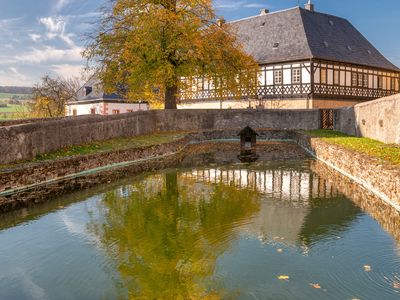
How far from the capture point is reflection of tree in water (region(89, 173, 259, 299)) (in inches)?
266

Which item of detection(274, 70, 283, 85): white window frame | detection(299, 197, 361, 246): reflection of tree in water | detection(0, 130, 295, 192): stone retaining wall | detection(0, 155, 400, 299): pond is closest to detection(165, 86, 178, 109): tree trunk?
detection(0, 130, 295, 192): stone retaining wall

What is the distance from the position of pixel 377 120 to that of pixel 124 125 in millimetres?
14556

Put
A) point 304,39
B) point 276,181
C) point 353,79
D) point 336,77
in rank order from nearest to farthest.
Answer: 1. point 276,181
2. point 304,39
3. point 336,77
4. point 353,79

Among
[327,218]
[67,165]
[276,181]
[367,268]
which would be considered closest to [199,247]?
[367,268]

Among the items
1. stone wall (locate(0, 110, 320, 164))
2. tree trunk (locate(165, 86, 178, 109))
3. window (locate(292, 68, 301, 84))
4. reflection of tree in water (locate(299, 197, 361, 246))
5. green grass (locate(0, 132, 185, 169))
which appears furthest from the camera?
window (locate(292, 68, 301, 84))

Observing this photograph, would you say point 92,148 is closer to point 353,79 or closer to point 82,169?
point 82,169

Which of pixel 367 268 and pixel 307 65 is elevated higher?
pixel 307 65

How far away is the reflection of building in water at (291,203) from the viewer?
9.34 m

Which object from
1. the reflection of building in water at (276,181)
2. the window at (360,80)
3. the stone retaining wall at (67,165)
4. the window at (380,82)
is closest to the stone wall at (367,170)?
the reflection of building in water at (276,181)

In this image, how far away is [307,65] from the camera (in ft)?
124

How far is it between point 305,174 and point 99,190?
26.0 feet

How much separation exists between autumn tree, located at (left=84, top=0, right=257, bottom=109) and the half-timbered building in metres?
6.50

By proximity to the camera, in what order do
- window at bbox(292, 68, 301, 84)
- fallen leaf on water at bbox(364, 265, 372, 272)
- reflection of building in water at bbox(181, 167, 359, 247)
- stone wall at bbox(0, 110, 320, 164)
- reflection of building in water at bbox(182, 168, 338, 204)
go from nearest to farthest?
fallen leaf on water at bbox(364, 265, 372, 272)
reflection of building in water at bbox(181, 167, 359, 247)
reflection of building in water at bbox(182, 168, 338, 204)
stone wall at bbox(0, 110, 320, 164)
window at bbox(292, 68, 301, 84)

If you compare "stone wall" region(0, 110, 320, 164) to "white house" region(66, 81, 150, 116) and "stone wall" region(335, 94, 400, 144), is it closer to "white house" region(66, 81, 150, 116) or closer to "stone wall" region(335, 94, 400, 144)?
"stone wall" region(335, 94, 400, 144)
